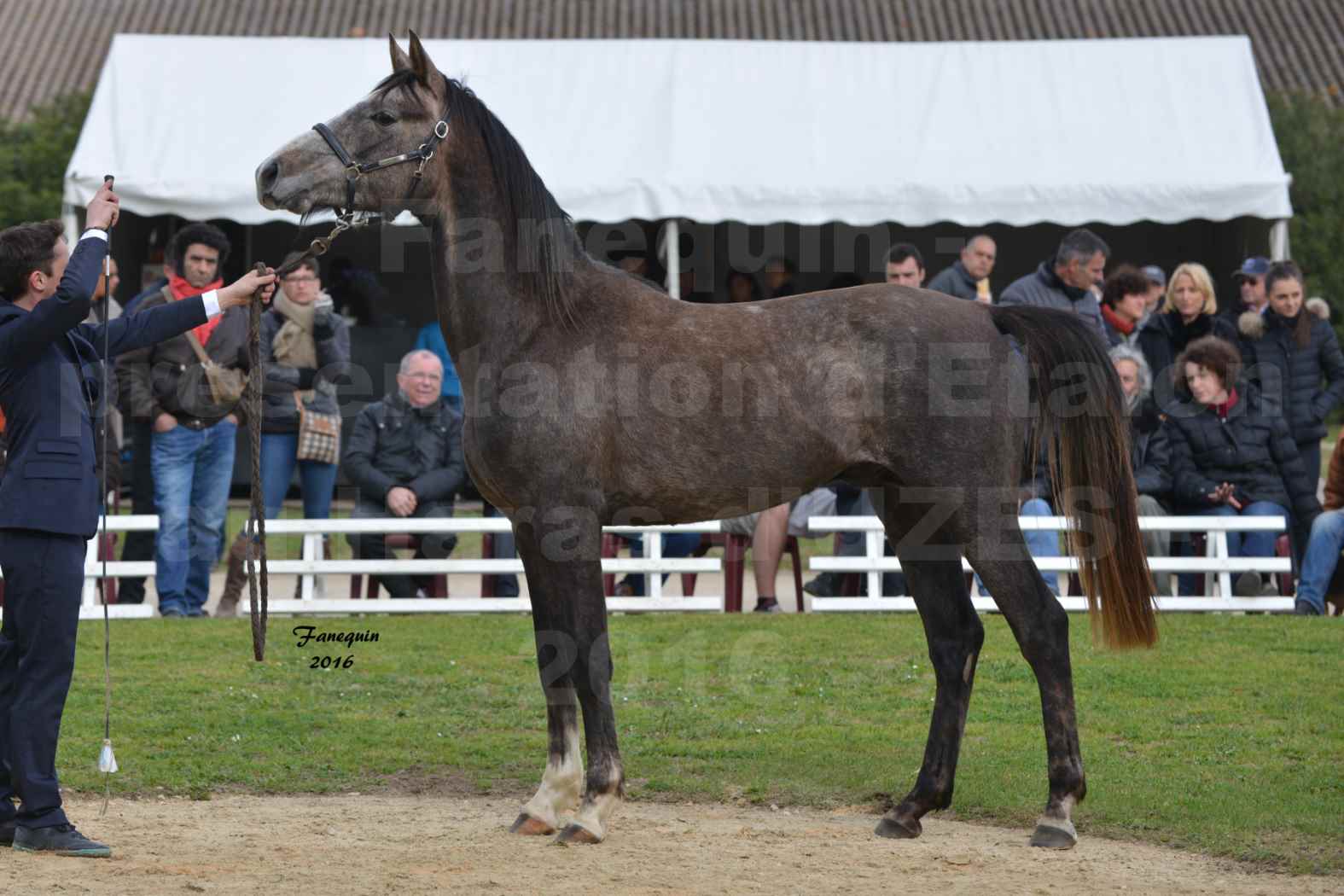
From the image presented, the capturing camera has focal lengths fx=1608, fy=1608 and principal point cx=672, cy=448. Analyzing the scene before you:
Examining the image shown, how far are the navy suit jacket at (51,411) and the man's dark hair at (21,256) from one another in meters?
0.07

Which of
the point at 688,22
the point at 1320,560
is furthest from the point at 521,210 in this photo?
the point at 688,22

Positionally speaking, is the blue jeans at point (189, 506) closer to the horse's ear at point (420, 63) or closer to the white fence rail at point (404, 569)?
the white fence rail at point (404, 569)

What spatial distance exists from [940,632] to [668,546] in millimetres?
4871

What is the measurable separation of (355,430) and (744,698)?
346 centimetres

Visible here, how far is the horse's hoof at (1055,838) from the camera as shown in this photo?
17.5 feet

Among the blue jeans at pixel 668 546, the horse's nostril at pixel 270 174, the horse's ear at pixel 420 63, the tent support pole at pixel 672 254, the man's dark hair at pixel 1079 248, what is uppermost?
the tent support pole at pixel 672 254

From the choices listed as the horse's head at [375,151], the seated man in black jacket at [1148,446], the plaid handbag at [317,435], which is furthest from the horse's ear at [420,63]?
the seated man in black jacket at [1148,446]

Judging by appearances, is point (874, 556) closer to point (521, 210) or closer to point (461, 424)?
point (461, 424)

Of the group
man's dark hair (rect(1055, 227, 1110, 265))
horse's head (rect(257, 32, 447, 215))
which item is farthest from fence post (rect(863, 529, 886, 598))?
horse's head (rect(257, 32, 447, 215))

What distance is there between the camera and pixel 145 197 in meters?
13.2

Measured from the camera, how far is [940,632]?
19.0 feet

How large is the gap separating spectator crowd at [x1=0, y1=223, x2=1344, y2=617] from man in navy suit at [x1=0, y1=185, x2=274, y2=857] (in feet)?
13.0

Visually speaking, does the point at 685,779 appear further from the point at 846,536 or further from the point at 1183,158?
the point at 1183,158

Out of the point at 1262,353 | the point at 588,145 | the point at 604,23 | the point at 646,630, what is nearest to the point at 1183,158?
the point at 1262,353
